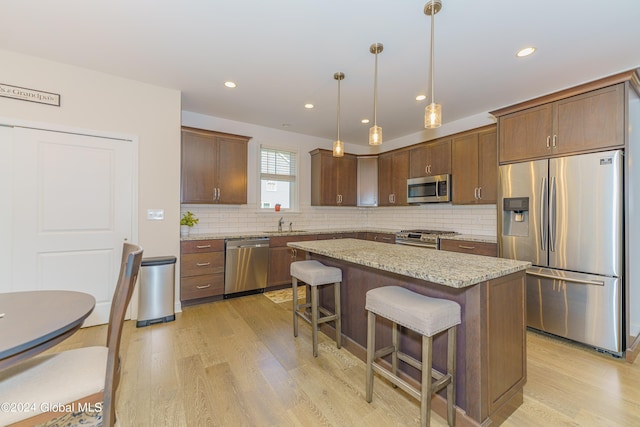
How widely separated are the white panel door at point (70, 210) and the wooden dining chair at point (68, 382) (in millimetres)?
1868

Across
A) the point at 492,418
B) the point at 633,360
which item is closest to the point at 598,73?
the point at 633,360

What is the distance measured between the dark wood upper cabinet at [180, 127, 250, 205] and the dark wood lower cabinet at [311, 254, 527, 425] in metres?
2.95

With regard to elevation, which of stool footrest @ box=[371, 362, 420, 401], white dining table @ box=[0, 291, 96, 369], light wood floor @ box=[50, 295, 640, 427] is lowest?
light wood floor @ box=[50, 295, 640, 427]

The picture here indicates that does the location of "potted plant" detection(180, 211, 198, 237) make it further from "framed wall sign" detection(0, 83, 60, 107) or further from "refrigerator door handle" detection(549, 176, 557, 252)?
"refrigerator door handle" detection(549, 176, 557, 252)

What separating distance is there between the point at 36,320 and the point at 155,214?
2.11 meters

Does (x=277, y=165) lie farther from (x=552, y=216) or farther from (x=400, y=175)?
(x=552, y=216)

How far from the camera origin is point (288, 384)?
1.95 m

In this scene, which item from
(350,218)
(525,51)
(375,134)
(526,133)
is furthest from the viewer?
(350,218)

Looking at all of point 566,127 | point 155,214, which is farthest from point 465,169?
point 155,214

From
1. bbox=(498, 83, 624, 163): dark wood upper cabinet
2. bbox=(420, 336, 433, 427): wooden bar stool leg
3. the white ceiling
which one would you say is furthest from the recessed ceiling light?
bbox=(420, 336, 433, 427): wooden bar stool leg

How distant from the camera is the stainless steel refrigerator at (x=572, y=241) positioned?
7.70 ft

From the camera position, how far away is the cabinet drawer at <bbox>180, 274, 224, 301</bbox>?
3.41 meters

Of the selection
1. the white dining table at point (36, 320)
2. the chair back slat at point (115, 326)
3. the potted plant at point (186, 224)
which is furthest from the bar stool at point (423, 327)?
the potted plant at point (186, 224)

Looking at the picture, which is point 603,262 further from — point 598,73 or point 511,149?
point 598,73
